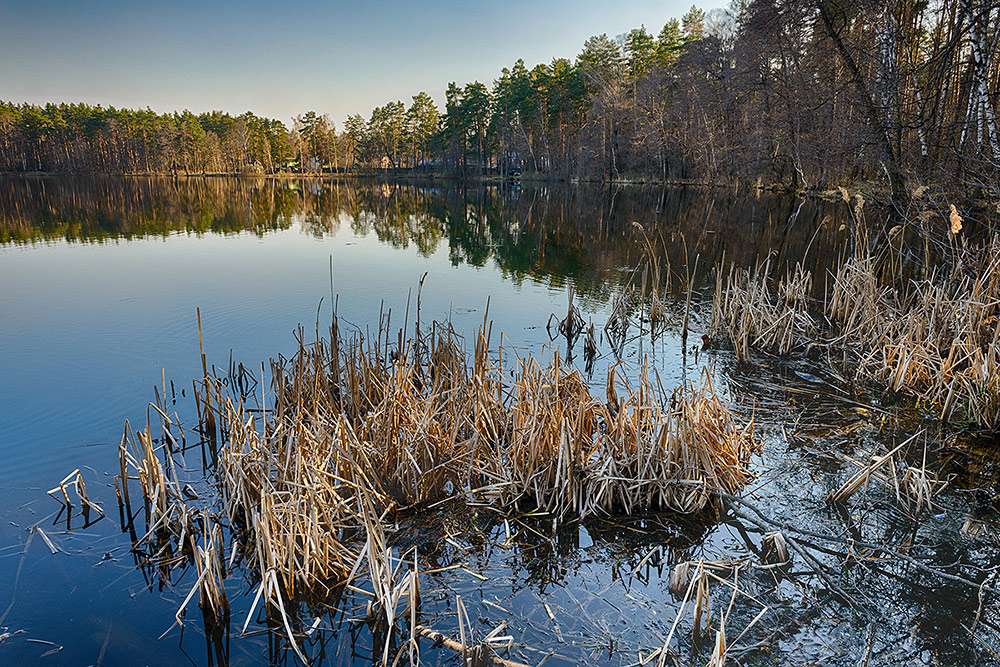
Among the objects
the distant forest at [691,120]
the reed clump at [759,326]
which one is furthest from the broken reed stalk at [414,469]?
the distant forest at [691,120]

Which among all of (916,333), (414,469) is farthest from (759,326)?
(414,469)

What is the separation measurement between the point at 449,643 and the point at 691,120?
1664 inches

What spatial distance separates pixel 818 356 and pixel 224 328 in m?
8.30

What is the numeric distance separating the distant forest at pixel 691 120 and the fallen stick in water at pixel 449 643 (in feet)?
22.3

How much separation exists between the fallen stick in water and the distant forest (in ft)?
22.3

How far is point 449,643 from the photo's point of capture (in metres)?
2.74

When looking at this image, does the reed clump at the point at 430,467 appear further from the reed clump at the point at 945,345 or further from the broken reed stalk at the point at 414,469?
the reed clump at the point at 945,345

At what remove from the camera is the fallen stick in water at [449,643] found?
259cm

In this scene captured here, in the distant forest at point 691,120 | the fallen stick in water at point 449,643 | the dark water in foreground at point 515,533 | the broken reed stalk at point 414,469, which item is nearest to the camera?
the fallen stick in water at point 449,643

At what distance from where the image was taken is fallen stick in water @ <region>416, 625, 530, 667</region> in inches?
102

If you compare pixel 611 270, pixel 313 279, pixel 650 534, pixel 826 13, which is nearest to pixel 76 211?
pixel 313 279

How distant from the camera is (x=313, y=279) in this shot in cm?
1295

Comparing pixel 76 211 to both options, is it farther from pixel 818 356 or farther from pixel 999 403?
pixel 999 403

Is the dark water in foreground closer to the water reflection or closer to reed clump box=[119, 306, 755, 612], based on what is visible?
reed clump box=[119, 306, 755, 612]
